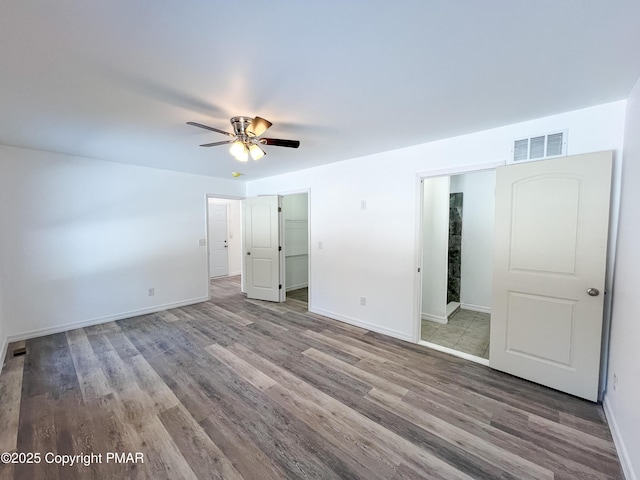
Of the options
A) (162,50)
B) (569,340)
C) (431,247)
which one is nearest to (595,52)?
(569,340)

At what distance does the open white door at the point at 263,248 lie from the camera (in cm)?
491

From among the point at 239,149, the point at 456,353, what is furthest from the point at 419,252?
the point at 239,149

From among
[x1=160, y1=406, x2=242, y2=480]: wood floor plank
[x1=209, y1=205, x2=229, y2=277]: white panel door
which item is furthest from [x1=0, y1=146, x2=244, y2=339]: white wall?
[x1=160, y1=406, x2=242, y2=480]: wood floor plank

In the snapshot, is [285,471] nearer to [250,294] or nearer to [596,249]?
[596,249]

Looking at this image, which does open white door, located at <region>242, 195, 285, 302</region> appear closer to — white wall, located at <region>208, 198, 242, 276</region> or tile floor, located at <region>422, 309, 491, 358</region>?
white wall, located at <region>208, 198, 242, 276</region>

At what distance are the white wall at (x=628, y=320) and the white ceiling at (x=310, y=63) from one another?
0.52 metres

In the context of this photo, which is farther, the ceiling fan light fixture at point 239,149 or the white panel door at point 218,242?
the white panel door at point 218,242

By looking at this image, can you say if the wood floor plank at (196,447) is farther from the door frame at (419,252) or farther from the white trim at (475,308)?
the white trim at (475,308)

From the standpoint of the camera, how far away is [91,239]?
12.2 feet

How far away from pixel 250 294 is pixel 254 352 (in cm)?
237

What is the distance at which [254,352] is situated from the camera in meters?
2.95

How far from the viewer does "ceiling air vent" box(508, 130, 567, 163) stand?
7.27ft

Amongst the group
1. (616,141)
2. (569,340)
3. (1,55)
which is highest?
(1,55)
